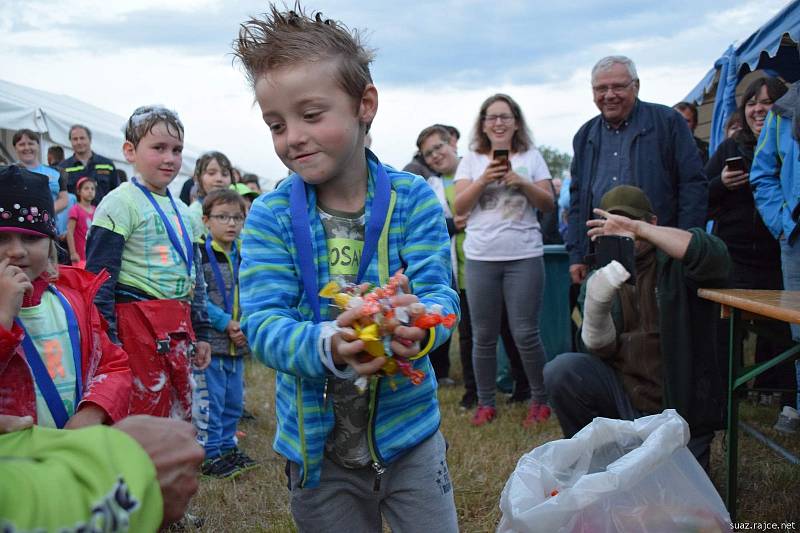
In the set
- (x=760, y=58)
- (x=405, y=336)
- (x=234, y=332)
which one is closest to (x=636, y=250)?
(x=405, y=336)

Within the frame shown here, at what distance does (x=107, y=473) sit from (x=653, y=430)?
6.09 ft

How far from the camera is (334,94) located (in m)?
1.61

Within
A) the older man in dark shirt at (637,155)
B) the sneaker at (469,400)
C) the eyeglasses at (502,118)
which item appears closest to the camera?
the older man in dark shirt at (637,155)

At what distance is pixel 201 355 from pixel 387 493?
212 cm

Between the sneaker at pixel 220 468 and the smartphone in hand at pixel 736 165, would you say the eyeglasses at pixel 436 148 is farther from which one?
the sneaker at pixel 220 468

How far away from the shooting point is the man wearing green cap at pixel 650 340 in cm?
301

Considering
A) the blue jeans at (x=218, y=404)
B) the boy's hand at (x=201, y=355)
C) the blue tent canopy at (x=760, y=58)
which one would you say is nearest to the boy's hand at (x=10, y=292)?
the boy's hand at (x=201, y=355)

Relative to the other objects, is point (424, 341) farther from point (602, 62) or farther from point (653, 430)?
point (602, 62)

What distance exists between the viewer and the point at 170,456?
1120 millimetres

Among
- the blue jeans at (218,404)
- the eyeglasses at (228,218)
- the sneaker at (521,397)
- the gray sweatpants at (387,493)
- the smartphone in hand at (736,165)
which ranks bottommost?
the sneaker at (521,397)

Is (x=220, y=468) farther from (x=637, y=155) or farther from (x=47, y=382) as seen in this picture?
(x=637, y=155)

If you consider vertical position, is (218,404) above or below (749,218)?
below

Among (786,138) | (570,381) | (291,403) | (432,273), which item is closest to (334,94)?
(432,273)

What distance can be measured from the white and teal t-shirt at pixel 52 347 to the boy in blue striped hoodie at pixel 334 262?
0.56m
